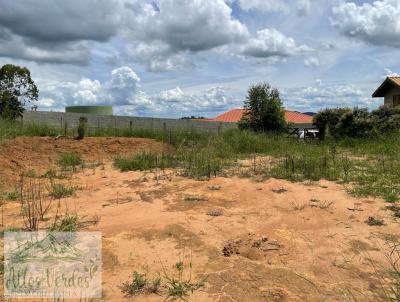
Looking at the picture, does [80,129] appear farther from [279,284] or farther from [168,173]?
[279,284]

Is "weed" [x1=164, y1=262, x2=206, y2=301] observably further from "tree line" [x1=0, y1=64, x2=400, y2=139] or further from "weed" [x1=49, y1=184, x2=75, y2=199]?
"tree line" [x1=0, y1=64, x2=400, y2=139]

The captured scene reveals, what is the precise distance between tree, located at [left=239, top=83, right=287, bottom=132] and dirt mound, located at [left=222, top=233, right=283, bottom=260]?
14234 mm

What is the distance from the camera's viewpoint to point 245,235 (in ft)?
14.5

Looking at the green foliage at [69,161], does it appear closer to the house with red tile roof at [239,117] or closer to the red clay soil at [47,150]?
the red clay soil at [47,150]

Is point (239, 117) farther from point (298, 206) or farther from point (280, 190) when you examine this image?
point (298, 206)

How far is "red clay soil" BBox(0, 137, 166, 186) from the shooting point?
8.91 meters

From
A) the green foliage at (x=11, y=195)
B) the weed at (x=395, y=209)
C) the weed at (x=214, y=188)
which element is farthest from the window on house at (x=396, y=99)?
the green foliage at (x=11, y=195)

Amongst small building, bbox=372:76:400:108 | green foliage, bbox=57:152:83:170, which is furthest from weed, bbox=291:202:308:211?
small building, bbox=372:76:400:108

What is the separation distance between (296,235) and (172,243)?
54.1 inches

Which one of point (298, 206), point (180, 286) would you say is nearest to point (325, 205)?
point (298, 206)

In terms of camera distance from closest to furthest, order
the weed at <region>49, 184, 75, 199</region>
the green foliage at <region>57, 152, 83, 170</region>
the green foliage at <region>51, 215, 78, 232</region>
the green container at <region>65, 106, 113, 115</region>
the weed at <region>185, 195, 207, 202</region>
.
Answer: the green foliage at <region>51, 215, 78, 232</region>, the weed at <region>185, 195, 207, 202</region>, the weed at <region>49, 184, 75, 199</region>, the green foliage at <region>57, 152, 83, 170</region>, the green container at <region>65, 106, 113, 115</region>

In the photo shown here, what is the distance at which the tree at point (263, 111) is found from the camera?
59.8 ft

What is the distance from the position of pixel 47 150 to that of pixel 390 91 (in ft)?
66.4

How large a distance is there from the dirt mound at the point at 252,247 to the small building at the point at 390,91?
67.3 feet
